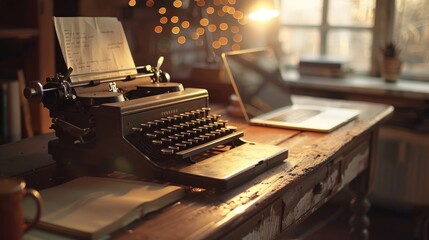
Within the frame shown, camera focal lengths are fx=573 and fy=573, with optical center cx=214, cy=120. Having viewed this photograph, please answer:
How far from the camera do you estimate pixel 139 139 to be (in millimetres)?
1464

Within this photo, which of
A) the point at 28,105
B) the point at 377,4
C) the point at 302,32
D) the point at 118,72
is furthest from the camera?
the point at 302,32

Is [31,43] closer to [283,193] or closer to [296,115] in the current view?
[296,115]

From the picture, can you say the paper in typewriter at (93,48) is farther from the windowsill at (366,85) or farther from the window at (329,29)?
the window at (329,29)

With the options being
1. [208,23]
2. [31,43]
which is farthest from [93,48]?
[208,23]

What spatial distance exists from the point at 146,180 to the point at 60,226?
36cm

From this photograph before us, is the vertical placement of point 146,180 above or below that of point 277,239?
above

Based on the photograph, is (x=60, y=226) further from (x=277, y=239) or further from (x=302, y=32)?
(x=302, y=32)

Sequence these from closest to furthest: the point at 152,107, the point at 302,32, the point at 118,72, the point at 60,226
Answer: the point at 60,226 → the point at 152,107 → the point at 118,72 → the point at 302,32

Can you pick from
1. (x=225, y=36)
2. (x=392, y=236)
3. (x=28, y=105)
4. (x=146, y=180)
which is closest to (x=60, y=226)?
(x=146, y=180)

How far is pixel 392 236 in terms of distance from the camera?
319cm

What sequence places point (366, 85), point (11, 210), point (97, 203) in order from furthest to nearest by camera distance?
point (366, 85)
point (97, 203)
point (11, 210)

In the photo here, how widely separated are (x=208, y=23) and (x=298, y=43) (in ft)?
3.52

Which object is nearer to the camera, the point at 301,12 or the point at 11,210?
the point at 11,210

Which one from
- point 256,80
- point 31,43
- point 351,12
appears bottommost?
point 256,80
